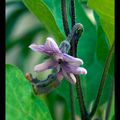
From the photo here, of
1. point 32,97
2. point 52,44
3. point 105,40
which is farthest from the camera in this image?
point 105,40

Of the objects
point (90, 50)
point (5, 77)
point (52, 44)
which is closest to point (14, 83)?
point (5, 77)

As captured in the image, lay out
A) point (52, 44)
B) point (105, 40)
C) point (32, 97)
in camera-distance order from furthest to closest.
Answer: point (105, 40) < point (32, 97) < point (52, 44)

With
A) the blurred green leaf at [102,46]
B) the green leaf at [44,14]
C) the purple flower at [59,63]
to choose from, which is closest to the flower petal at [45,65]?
the purple flower at [59,63]

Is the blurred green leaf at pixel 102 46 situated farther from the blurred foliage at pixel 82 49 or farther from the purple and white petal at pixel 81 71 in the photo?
the purple and white petal at pixel 81 71

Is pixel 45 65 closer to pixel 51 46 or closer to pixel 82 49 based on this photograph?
pixel 51 46

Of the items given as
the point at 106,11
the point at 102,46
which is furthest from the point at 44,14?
the point at 102,46
